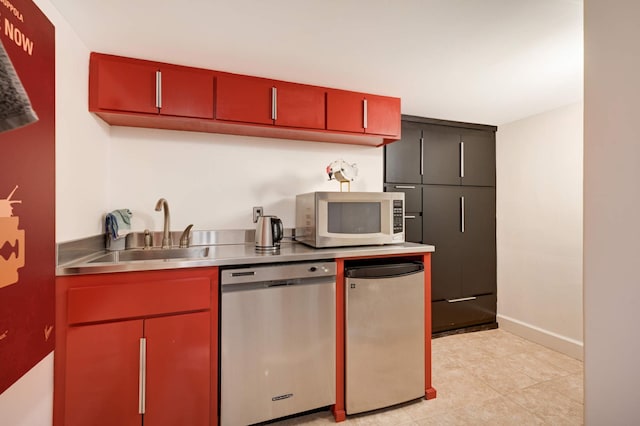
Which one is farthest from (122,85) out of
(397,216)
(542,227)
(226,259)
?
(542,227)

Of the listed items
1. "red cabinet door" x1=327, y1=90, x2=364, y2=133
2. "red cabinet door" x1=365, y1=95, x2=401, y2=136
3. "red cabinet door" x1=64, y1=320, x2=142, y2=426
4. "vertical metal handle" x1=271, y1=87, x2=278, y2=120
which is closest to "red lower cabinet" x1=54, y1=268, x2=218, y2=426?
"red cabinet door" x1=64, y1=320, x2=142, y2=426

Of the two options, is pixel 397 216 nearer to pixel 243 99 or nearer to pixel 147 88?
pixel 243 99

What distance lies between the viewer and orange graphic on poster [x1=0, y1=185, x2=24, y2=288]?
38.7 inches

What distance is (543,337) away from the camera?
2740 mm

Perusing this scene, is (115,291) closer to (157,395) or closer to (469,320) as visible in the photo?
(157,395)

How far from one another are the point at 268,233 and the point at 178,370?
88cm

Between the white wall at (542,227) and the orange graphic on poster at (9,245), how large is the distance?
11.7 feet

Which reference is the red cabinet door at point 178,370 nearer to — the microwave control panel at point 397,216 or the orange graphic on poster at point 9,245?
the orange graphic on poster at point 9,245

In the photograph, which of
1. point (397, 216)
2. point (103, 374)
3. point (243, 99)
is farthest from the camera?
point (397, 216)

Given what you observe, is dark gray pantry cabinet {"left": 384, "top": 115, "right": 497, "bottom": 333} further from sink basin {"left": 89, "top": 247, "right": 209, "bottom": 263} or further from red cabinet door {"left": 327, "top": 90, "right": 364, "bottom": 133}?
sink basin {"left": 89, "top": 247, "right": 209, "bottom": 263}

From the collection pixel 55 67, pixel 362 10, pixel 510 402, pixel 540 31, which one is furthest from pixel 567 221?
pixel 55 67

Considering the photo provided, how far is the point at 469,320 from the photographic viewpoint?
305 cm

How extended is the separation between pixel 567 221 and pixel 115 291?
11.0ft

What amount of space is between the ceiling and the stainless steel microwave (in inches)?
33.2
